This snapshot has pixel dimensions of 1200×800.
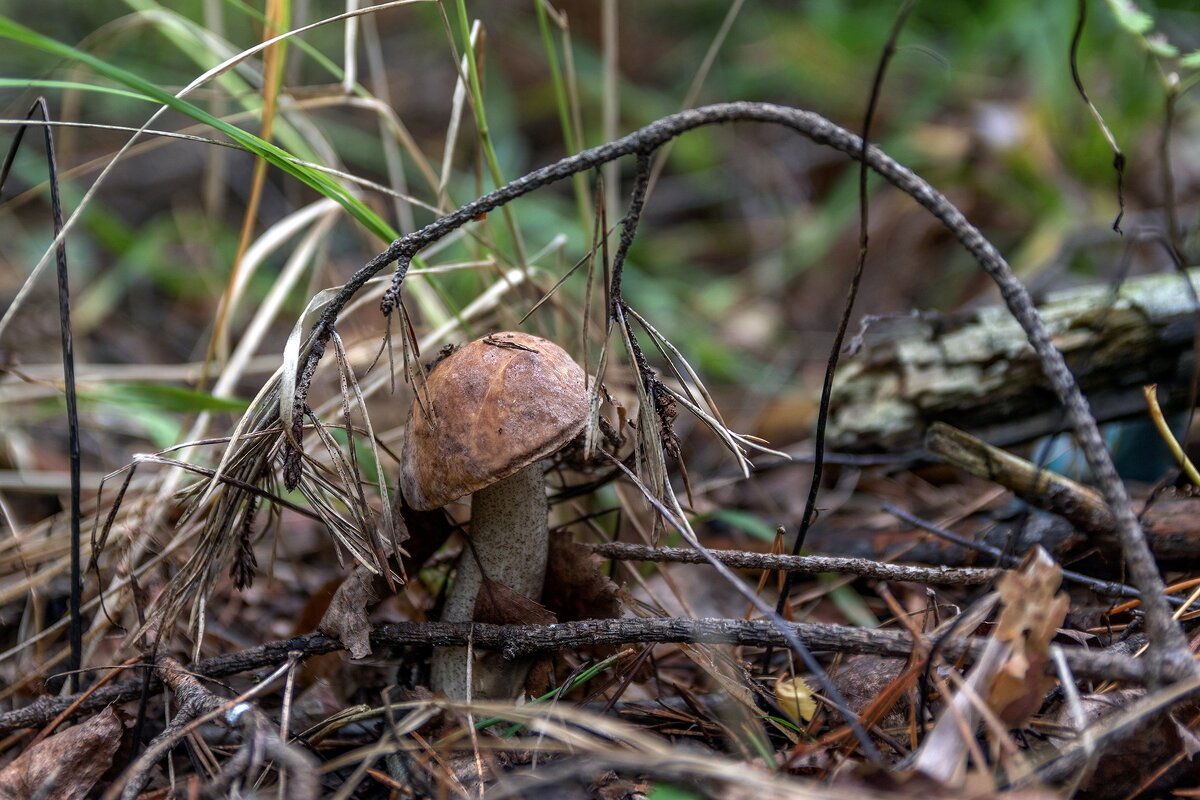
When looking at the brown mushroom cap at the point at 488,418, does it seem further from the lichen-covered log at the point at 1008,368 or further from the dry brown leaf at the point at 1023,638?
the lichen-covered log at the point at 1008,368

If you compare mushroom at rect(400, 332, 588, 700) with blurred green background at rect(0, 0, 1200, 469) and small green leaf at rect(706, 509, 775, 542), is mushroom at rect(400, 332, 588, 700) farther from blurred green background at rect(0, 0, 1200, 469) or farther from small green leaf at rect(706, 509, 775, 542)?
blurred green background at rect(0, 0, 1200, 469)

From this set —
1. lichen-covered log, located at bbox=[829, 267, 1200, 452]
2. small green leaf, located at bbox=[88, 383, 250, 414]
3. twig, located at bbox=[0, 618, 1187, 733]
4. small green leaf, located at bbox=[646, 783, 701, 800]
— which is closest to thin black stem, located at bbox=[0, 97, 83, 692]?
twig, located at bbox=[0, 618, 1187, 733]

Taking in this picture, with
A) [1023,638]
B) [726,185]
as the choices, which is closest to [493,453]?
[1023,638]

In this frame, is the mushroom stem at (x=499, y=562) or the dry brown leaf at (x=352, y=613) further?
the mushroom stem at (x=499, y=562)

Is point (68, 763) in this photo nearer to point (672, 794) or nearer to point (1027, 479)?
point (672, 794)

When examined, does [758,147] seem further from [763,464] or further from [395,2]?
[395,2]

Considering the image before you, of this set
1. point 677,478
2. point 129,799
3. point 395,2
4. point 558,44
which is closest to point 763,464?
point 677,478

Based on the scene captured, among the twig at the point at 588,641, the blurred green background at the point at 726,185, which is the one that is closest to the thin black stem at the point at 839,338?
the twig at the point at 588,641
